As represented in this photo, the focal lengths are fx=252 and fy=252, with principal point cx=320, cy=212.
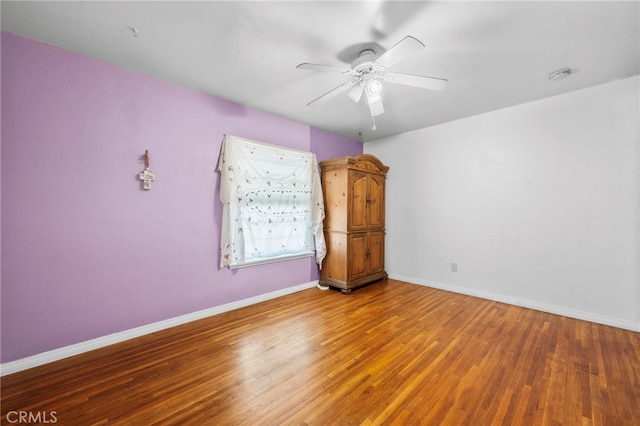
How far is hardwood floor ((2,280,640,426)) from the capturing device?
4.78ft

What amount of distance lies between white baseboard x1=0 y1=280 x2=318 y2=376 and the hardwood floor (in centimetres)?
7

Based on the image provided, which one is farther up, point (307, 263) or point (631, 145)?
point (631, 145)

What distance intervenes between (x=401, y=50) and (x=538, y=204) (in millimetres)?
2659

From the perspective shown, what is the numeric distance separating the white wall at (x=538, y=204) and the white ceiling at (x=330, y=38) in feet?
1.51

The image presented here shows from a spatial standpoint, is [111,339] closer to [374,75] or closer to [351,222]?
[351,222]

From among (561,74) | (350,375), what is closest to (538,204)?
(561,74)

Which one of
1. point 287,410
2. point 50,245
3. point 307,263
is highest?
point 50,245

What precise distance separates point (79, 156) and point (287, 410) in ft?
8.11

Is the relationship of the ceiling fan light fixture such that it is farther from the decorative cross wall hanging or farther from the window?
the decorative cross wall hanging

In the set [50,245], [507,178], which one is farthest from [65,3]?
[507,178]

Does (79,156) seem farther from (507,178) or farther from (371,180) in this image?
(507,178)

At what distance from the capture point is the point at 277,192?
3.32m

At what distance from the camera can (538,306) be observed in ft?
9.70

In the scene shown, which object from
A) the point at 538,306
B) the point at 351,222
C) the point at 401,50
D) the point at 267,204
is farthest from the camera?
the point at 351,222
